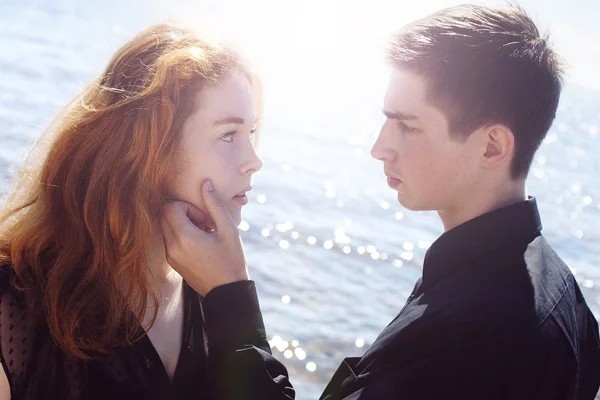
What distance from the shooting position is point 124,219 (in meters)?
2.87

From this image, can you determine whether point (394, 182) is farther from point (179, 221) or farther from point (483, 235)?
point (179, 221)

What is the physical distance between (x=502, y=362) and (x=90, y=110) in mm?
1701

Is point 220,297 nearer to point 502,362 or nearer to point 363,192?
point 502,362

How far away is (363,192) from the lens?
11.8 meters

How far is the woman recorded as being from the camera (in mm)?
2643

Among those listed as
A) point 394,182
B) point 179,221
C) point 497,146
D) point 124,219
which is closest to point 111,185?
point 124,219

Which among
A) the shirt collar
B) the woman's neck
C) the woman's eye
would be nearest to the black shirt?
the shirt collar

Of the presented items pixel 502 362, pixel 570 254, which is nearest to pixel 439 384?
pixel 502 362

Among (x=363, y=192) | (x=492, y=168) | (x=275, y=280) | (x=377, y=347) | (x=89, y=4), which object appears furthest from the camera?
(x=89, y=4)

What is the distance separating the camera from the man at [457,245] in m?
2.37

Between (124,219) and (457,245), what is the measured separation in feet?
3.93

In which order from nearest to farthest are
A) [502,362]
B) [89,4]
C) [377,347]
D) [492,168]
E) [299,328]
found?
[502,362]
[377,347]
[492,168]
[299,328]
[89,4]

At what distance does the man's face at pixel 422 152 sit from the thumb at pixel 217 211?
594 mm

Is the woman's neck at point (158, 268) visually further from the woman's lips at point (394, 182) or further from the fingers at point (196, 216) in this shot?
the woman's lips at point (394, 182)
